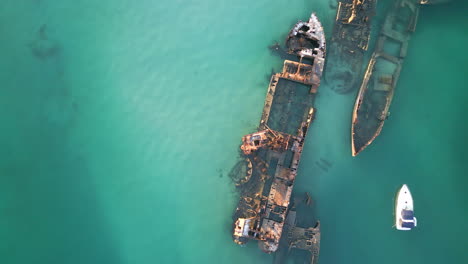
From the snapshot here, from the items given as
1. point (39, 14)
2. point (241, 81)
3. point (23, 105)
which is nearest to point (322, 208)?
point (241, 81)

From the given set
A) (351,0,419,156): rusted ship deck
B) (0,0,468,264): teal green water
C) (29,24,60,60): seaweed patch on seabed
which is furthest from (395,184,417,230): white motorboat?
(29,24,60,60): seaweed patch on seabed

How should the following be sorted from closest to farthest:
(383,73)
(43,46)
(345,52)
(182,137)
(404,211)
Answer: (404,211) < (383,73) < (345,52) < (182,137) < (43,46)

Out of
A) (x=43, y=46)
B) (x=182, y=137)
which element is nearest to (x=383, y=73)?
(x=182, y=137)

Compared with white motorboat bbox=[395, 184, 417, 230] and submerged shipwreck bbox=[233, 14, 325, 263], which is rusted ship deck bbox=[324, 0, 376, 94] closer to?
submerged shipwreck bbox=[233, 14, 325, 263]

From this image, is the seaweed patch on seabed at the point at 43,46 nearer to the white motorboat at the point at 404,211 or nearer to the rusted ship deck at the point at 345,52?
the rusted ship deck at the point at 345,52

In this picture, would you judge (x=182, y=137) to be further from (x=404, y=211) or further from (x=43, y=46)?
(x=404, y=211)
